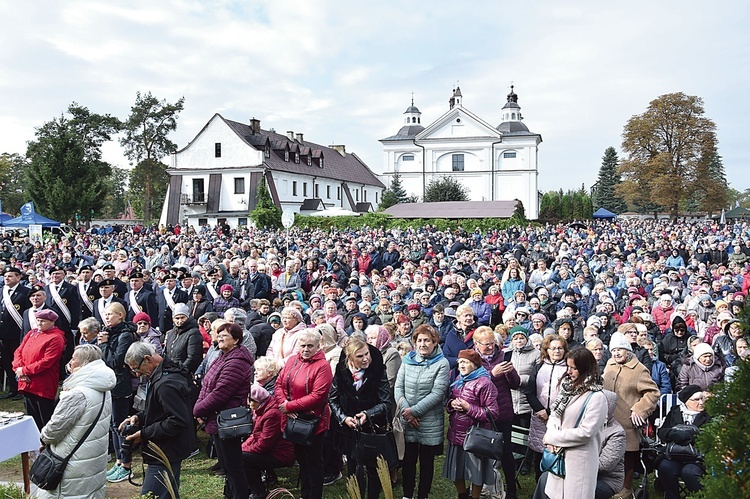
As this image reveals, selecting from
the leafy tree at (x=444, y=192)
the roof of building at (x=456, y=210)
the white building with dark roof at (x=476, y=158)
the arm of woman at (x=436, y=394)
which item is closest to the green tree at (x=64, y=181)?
the roof of building at (x=456, y=210)

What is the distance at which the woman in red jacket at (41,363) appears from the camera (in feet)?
19.9

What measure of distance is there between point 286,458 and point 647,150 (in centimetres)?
5334

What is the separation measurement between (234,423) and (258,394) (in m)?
0.51

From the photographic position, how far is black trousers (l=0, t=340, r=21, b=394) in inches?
341

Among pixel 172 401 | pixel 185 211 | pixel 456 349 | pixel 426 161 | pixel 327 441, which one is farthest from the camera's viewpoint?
pixel 426 161

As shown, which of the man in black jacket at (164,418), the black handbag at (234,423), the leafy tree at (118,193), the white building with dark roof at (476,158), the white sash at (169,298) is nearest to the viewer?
the man in black jacket at (164,418)

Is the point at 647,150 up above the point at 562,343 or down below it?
above

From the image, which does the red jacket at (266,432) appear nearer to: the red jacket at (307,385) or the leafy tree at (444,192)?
the red jacket at (307,385)

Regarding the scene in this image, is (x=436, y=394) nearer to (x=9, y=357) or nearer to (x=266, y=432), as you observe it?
(x=266, y=432)

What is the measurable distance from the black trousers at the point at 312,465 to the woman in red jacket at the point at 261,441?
32 cm

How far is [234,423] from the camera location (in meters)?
4.72

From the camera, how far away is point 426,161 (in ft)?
208

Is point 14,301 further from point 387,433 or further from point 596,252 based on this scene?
point 596,252

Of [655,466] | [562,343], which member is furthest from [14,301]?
[655,466]
